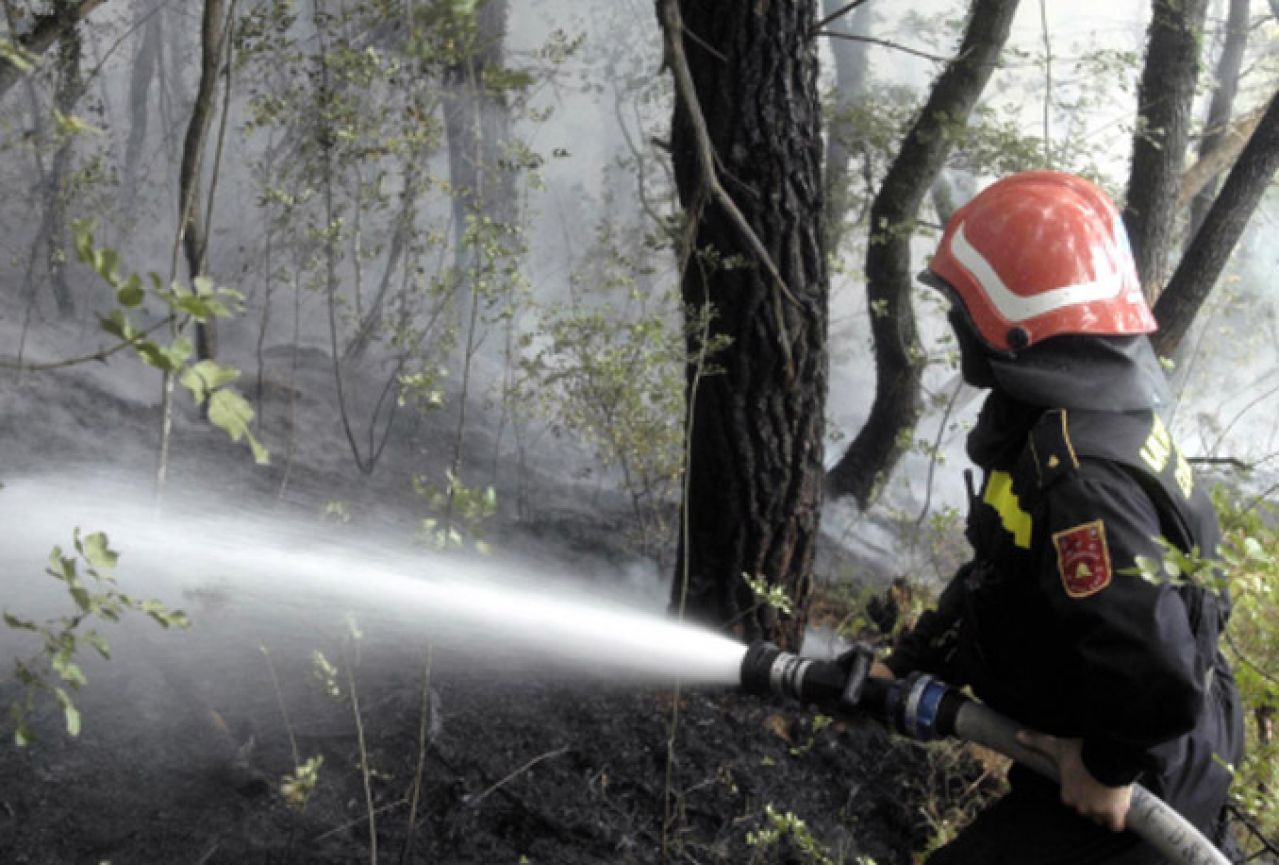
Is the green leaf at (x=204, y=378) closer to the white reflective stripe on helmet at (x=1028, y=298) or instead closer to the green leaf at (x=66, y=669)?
the green leaf at (x=66, y=669)

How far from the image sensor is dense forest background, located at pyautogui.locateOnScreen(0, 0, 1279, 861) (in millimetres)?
3158

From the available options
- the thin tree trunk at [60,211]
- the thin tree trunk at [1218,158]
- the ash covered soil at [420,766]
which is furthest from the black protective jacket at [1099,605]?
the thin tree trunk at [1218,158]

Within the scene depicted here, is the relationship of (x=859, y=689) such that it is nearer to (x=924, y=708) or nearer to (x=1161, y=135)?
(x=924, y=708)

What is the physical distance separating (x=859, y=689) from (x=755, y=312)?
1812mm

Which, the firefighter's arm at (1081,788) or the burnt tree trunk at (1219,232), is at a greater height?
the burnt tree trunk at (1219,232)

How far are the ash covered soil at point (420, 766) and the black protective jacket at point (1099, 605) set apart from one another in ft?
2.95

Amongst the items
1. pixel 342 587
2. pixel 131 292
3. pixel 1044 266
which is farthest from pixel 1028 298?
pixel 342 587

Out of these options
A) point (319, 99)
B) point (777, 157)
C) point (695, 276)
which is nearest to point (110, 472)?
point (319, 99)

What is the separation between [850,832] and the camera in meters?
3.61

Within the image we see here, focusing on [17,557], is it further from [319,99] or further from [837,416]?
[837,416]

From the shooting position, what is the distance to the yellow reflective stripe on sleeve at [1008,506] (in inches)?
88.2

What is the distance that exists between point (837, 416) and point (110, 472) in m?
11.5

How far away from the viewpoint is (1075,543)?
80.2 inches

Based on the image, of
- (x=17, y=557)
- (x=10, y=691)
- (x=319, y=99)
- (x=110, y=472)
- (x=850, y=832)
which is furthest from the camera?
(x=110, y=472)
